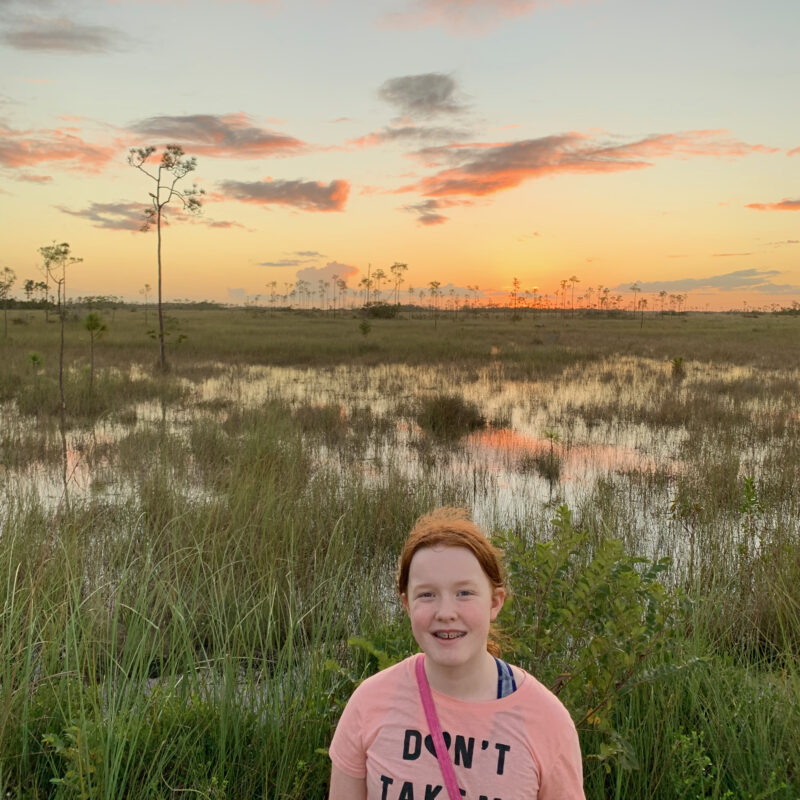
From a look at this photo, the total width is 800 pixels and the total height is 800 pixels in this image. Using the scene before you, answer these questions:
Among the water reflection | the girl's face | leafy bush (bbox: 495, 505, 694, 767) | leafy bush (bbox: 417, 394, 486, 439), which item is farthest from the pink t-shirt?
leafy bush (bbox: 417, 394, 486, 439)

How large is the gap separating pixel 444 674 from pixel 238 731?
5.38 ft

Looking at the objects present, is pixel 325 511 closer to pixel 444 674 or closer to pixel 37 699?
pixel 37 699

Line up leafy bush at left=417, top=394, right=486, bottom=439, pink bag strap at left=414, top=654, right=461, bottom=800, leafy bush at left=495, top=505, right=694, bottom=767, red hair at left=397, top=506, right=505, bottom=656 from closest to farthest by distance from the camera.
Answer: pink bag strap at left=414, top=654, right=461, bottom=800 < red hair at left=397, top=506, right=505, bottom=656 < leafy bush at left=495, top=505, right=694, bottom=767 < leafy bush at left=417, top=394, right=486, bottom=439

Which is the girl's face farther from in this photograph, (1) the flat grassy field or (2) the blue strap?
(1) the flat grassy field

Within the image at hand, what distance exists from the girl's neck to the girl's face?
13 mm

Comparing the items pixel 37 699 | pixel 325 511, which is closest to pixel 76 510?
pixel 325 511

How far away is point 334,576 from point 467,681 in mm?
3705

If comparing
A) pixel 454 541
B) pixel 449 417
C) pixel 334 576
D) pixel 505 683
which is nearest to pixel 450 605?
pixel 454 541

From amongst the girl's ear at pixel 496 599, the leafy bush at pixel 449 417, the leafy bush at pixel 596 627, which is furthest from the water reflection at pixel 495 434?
the girl's ear at pixel 496 599

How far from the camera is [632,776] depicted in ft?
8.96

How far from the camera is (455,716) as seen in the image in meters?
1.53

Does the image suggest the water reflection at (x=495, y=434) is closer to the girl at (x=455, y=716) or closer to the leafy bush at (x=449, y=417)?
the leafy bush at (x=449, y=417)

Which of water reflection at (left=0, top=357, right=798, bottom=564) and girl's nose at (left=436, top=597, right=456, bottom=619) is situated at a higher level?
girl's nose at (left=436, top=597, right=456, bottom=619)

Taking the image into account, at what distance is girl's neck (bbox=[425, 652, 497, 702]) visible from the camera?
1.55 meters
